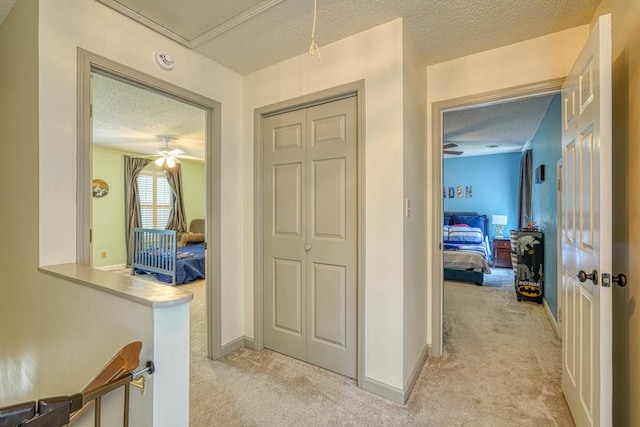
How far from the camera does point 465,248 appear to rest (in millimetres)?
5348

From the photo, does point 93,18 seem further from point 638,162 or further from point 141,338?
point 638,162

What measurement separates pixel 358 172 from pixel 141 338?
154cm

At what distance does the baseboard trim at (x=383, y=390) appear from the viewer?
1.88 metres

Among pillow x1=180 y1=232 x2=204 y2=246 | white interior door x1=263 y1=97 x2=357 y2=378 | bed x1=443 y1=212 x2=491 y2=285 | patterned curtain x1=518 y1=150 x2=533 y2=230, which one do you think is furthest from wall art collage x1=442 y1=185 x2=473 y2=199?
pillow x1=180 y1=232 x2=204 y2=246

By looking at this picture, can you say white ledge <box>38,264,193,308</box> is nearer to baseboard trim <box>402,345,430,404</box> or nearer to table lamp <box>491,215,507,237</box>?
baseboard trim <box>402,345,430,404</box>

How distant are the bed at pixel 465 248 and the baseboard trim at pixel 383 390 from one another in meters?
3.56

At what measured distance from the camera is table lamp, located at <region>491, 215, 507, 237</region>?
6.51 metres

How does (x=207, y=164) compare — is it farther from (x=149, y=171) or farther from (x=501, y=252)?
(x=501, y=252)

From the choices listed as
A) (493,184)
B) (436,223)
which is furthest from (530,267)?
(493,184)

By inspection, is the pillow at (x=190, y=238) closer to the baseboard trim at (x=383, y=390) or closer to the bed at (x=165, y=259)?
the bed at (x=165, y=259)

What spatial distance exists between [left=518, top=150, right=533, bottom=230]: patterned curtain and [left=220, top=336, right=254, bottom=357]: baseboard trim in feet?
18.0

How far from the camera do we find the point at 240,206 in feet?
8.75

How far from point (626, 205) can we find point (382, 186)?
3.91 feet

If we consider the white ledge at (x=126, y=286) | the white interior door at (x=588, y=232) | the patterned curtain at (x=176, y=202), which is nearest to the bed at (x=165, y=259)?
the patterned curtain at (x=176, y=202)
